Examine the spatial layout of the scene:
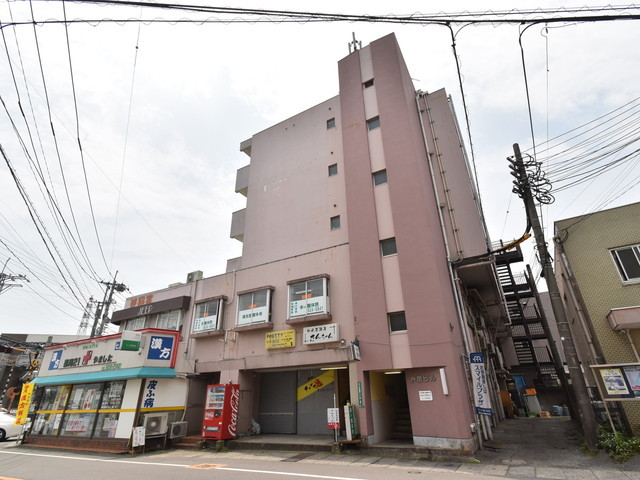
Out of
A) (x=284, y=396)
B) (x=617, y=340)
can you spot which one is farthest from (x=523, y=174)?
(x=284, y=396)

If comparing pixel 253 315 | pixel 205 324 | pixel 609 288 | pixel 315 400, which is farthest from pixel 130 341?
pixel 609 288

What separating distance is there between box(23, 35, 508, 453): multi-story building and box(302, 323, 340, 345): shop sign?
0.15 feet

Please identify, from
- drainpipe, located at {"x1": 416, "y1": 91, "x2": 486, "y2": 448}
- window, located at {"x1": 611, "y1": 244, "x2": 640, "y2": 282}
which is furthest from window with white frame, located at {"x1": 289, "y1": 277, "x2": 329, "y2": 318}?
window, located at {"x1": 611, "y1": 244, "x2": 640, "y2": 282}

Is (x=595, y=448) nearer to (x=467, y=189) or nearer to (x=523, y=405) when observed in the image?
(x=467, y=189)

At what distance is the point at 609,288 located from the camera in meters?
11.6

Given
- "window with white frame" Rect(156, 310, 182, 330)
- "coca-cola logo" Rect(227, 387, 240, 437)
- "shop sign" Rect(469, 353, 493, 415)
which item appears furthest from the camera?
"window with white frame" Rect(156, 310, 182, 330)

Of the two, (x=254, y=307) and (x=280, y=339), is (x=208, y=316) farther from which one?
(x=280, y=339)

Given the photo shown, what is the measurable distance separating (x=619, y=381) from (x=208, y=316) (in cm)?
1748

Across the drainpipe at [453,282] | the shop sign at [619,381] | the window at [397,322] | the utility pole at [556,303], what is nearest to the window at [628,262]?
the utility pole at [556,303]

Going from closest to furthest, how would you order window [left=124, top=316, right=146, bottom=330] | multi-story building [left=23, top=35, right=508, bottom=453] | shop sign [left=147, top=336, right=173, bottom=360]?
multi-story building [left=23, top=35, right=508, bottom=453]
shop sign [left=147, top=336, right=173, bottom=360]
window [left=124, top=316, right=146, bottom=330]

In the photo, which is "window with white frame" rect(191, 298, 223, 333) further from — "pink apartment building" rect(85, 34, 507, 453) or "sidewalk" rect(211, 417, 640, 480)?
"sidewalk" rect(211, 417, 640, 480)

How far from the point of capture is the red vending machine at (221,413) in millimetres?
14352

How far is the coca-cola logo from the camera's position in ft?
48.1

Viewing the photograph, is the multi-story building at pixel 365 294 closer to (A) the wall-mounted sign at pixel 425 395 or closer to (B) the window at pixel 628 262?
(A) the wall-mounted sign at pixel 425 395
